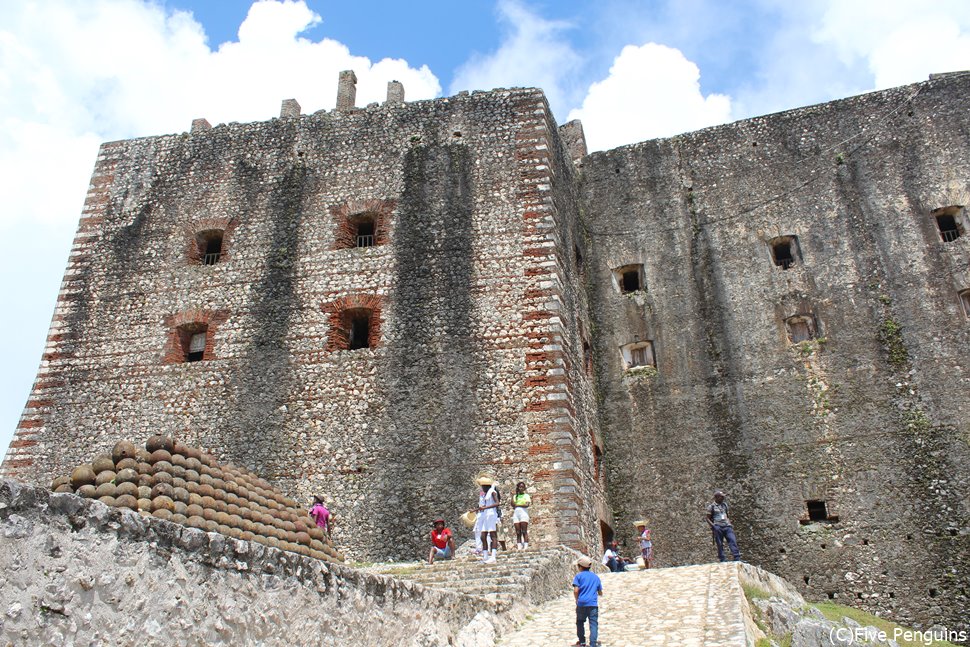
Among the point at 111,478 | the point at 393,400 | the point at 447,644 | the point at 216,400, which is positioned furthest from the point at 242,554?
the point at 216,400

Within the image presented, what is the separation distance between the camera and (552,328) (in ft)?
49.1

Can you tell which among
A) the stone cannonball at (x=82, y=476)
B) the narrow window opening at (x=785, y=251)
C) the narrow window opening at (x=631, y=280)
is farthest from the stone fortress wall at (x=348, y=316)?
the stone cannonball at (x=82, y=476)

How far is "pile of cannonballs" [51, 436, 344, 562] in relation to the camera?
7.86m

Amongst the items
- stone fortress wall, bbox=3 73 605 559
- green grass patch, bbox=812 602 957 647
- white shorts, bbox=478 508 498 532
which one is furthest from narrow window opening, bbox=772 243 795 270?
white shorts, bbox=478 508 498 532

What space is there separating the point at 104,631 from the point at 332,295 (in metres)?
11.9

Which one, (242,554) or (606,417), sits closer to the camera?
(242,554)

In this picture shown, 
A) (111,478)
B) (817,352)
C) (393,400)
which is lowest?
(111,478)

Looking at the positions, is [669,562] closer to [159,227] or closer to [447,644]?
[447,644]

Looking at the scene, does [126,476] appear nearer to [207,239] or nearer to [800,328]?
[207,239]

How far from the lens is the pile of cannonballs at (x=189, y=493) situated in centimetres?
786

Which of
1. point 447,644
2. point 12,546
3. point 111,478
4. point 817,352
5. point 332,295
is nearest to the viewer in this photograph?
point 12,546

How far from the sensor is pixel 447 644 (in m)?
7.44

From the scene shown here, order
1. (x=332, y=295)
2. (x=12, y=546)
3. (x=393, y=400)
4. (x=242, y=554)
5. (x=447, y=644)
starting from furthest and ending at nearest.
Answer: (x=332, y=295)
(x=393, y=400)
(x=447, y=644)
(x=242, y=554)
(x=12, y=546)

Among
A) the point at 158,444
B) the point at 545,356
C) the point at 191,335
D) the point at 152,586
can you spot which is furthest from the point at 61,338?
the point at 152,586
